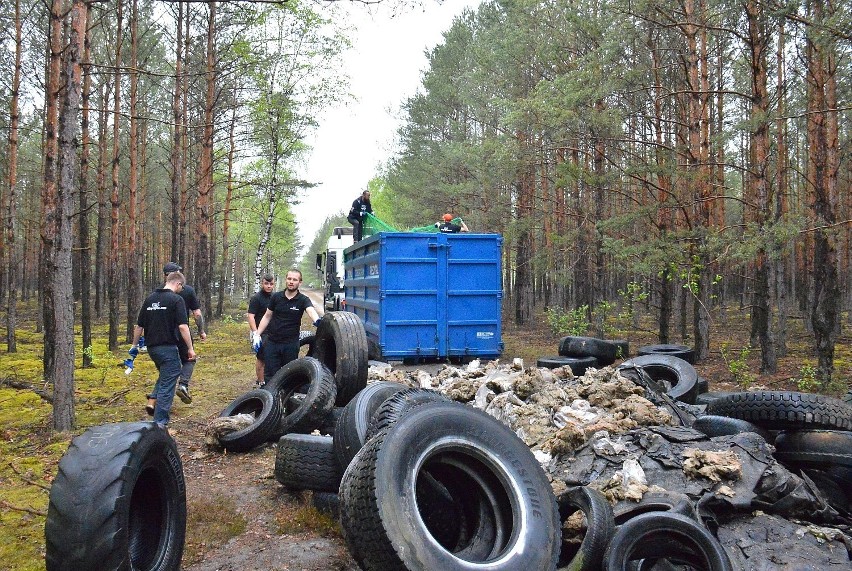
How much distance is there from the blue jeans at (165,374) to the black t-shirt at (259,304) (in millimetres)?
1559

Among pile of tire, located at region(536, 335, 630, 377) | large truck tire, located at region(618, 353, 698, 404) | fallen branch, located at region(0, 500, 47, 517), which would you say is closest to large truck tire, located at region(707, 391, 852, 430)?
large truck tire, located at region(618, 353, 698, 404)

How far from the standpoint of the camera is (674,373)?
7535mm

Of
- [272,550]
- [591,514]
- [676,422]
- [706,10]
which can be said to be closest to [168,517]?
[272,550]

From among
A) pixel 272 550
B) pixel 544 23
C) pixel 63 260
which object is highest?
pixel 544 23

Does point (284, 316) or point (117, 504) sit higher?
point (284, 316)

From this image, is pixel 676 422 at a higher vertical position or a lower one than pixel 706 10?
lower

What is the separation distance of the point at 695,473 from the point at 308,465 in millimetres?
2960

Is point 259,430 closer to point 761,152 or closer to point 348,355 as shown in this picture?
point 348,355

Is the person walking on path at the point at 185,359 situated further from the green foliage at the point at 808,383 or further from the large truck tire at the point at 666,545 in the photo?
the green foliage at the point at 808,383

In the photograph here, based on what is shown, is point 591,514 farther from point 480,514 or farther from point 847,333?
point 847,333

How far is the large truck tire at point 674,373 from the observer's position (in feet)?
23.0

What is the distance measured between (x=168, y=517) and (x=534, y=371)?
179 inches

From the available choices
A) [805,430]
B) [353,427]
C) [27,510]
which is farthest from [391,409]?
[805,430]

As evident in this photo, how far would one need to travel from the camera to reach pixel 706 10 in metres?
11.1
